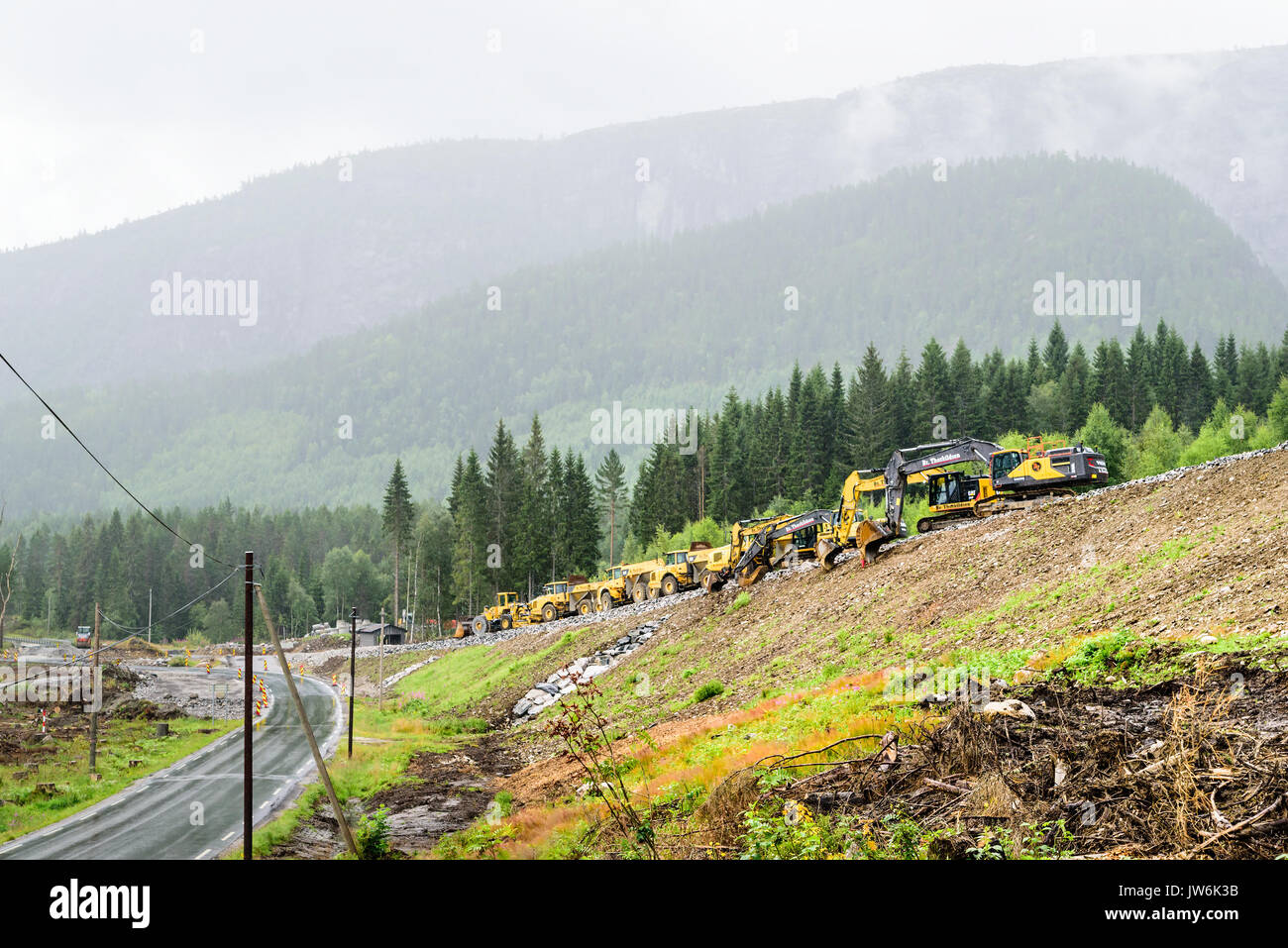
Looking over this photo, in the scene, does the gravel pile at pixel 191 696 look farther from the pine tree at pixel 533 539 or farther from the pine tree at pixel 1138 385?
the pine tree at pixel 1138 385

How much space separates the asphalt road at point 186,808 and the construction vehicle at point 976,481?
928 inches

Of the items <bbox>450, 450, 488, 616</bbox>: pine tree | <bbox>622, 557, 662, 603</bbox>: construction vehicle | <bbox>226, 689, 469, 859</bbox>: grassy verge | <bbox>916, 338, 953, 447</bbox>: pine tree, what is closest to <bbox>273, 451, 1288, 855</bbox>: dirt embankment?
<bbox>226, 689, 469, 859</bbox>: grassy verge

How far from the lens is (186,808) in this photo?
28.5 meters

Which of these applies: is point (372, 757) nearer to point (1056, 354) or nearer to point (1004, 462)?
point (1004, 462)

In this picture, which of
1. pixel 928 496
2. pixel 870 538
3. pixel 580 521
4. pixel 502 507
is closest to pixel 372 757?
pixel 870 538

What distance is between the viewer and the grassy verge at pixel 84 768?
2842 centimetres

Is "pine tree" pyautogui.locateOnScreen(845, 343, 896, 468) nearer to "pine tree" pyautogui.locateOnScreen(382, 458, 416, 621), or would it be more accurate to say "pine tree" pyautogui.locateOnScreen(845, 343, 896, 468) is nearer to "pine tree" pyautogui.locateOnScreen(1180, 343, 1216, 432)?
"pine tree" pyautogui.locateOnScreen(1180, 343, 1216, 432)

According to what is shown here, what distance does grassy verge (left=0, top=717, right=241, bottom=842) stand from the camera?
28422mm

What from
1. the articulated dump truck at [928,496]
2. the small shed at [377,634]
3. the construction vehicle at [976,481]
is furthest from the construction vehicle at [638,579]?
the small shed at [377,634]

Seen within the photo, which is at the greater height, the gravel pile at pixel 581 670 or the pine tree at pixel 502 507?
the pine tree at pixel 502 507

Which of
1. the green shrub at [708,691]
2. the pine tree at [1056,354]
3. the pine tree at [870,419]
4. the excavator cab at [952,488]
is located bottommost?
the green shrub at [708,691]
